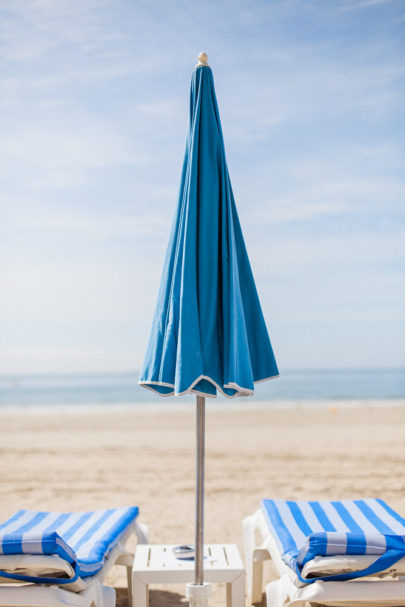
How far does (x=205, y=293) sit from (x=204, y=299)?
0.09ft

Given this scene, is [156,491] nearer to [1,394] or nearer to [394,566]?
[394,566]

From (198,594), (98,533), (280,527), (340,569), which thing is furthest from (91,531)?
(340,569)

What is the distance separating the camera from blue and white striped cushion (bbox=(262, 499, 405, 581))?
8.01 feet

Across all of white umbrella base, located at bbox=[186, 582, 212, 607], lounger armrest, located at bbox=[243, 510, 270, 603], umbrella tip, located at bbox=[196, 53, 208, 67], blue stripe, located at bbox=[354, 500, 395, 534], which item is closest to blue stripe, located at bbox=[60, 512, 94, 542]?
white umbrella base, located at bbox=[186, 582, 212, 607]

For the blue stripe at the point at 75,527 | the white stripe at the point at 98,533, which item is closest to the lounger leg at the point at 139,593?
the white stripe at the point at 98,533

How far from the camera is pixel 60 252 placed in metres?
32.7

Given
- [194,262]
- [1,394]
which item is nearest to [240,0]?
[194,262]

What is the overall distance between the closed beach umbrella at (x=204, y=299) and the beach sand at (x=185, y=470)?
170cm

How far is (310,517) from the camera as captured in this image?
10.8ft

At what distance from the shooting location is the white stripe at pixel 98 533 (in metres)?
2.82

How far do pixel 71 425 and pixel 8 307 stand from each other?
2725 centimetres

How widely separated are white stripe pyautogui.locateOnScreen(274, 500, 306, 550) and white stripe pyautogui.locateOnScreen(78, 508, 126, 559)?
0.92 metres

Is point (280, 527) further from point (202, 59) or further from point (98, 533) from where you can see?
point (202, 59)

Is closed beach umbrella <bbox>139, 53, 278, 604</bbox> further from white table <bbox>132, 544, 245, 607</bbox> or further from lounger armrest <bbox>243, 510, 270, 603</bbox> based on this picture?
lounger armrest <bbox>243, 510, 270, 603</bbox>
